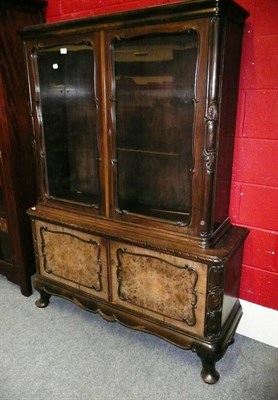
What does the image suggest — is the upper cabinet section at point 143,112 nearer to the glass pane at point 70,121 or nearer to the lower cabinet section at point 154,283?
the glass pane at point 70,121

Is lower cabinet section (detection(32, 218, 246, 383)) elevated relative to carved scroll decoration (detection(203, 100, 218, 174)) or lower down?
lower down

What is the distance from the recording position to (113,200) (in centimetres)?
170

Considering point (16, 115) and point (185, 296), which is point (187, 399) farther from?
point (16, 115)

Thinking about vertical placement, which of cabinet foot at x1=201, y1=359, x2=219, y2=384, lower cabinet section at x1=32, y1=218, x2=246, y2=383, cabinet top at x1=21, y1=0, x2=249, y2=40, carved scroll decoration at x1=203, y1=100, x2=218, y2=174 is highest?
cabinet top at x1=21, y1=0, x2=249, y2=40

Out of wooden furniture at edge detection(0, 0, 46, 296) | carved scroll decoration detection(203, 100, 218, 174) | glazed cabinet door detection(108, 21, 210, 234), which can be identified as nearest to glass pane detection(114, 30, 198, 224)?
glazed cabinet door detection(108, 21, 210, 234)

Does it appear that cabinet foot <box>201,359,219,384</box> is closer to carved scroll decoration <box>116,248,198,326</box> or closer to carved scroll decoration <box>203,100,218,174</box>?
carved scroll decoration <box>116,248,198,326</box>

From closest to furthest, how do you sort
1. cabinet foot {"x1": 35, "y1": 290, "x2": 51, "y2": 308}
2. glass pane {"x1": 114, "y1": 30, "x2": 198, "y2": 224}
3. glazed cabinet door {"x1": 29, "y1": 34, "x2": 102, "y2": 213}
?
1. glass pane {"x1": 114, "y1": 30, "x2": 198, "y2": 224}
2. glazed cabinet door {"x1": 29, "y1": 34, "x2": 102, "y2": 213}
3. cabinet foot {"x1": 35, "y1": 290, "x2": 51, "y2": 308}

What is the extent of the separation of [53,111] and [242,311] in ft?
5.40

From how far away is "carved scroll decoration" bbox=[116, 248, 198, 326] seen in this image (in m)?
1.56

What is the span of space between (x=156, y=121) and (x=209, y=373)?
4.34 feet

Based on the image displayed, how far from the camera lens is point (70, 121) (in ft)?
6.13

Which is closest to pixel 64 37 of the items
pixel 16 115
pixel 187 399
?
pixel 16 115

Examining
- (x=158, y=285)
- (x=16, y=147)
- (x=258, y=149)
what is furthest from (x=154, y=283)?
(x=16, y=147)

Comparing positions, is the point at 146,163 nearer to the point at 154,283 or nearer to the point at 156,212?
the point at 156,212
